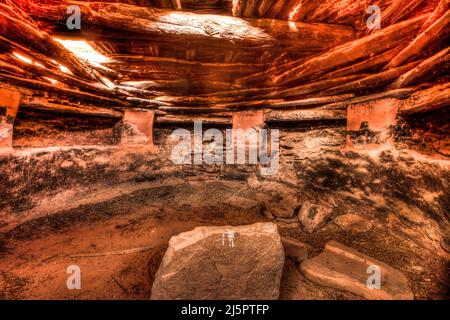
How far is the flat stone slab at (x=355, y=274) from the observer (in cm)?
151

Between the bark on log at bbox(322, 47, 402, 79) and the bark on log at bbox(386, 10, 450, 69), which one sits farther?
the bark on log at bbox(322, 47, 402, 79)

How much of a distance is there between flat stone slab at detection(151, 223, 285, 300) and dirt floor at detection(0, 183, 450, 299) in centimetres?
30

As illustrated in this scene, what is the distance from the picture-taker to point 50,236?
2.30 m

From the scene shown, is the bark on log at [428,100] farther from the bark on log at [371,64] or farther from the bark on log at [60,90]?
the bark on log at [60,90]

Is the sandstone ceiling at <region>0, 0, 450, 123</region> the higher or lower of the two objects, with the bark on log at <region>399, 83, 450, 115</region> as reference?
higher

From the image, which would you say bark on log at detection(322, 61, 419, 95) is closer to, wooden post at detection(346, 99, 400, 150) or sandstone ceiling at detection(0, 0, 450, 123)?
sandstone ceiling at detection(0, 0, 450, 123)

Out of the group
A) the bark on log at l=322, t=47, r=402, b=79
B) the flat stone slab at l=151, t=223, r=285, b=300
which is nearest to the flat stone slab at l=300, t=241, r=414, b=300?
the flat stone slab at l=151, t=223, r=285, b=300

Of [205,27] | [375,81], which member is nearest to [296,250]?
[375,81]

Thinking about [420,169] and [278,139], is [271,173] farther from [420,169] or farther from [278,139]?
[420,169]

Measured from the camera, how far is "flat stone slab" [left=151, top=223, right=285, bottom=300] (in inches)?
53.2

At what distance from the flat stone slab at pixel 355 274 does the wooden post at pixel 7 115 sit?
12.2ft

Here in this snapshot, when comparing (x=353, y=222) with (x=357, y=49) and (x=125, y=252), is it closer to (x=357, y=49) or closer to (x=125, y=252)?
(x=357, y=49)

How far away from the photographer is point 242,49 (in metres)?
2.68

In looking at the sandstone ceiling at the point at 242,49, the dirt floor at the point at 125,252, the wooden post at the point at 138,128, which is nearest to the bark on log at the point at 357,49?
the sandstone ceiling at the point at 242,49
